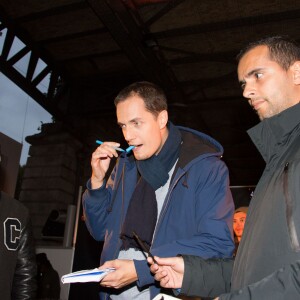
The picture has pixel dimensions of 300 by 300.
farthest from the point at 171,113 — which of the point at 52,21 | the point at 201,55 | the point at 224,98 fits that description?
the point at 52,21

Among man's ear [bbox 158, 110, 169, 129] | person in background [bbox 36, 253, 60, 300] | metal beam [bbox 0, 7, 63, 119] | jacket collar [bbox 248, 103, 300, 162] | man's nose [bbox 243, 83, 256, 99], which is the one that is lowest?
person in background [bbox 36, 253, 60, 300]

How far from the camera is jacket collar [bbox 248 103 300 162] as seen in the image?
160cm

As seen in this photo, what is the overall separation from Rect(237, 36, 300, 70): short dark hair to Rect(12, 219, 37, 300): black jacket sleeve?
8.30 ft

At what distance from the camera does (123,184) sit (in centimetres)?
259

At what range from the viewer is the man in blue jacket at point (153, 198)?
76.2 inches

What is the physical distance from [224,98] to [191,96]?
84 centimetres

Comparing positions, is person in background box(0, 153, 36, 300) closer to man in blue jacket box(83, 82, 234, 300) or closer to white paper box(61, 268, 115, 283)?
man in blue jacket box(83, 82, 234, 300)

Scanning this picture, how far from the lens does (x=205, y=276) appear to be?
1.74 metres

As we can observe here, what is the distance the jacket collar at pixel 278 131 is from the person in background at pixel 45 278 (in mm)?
4377

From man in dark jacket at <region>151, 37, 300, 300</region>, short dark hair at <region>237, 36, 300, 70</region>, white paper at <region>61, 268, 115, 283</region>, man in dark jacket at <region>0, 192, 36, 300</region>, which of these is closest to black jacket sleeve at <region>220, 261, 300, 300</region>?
man in dark jacket at <region>151, 37, 300, 300</region>

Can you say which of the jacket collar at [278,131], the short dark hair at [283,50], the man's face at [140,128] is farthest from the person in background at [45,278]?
the short dark hair at [283,50]

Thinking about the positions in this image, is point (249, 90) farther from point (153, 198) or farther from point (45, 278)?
point (45, 278)

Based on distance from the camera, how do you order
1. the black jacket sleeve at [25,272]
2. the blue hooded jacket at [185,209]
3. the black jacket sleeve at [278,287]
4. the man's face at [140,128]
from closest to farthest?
the black jacket sleeve at [278,287], the blue hooded jacket at [185,209], the man's face at [140,128], the black jacket sleeve at [25,272]

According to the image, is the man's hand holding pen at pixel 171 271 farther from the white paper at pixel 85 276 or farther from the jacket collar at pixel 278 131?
the jacket collar at pixel 278 131
